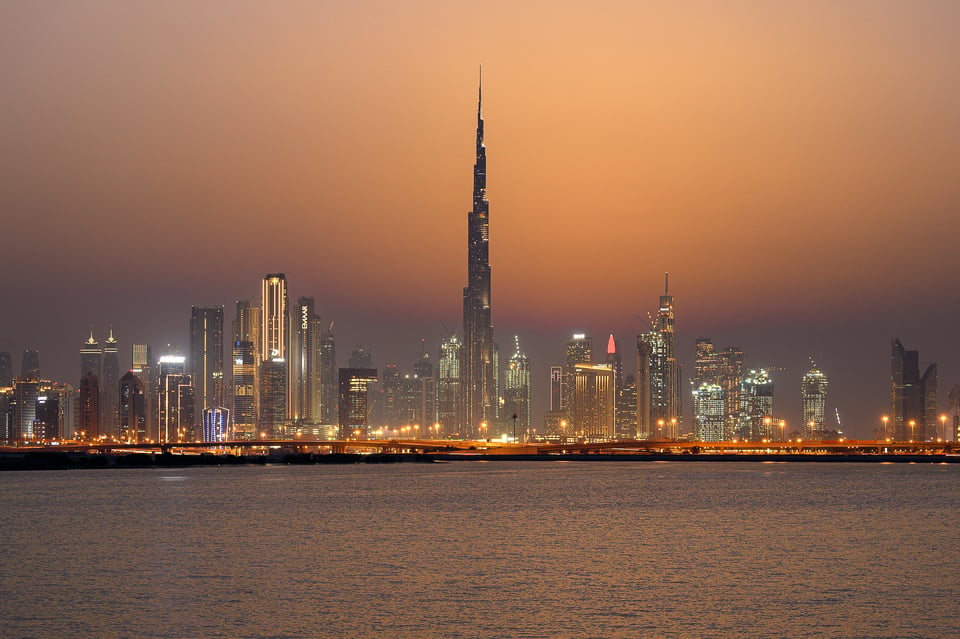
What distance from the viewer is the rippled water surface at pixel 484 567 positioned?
4041 cm

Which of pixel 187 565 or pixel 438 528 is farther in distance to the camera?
pixel 438 528

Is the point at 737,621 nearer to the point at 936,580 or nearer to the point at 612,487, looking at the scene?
the point at 936,580

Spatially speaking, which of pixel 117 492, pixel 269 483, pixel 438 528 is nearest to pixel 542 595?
pixel 438 528

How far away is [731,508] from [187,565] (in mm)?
48517

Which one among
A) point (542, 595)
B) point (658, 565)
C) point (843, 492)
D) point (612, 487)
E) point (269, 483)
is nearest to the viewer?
point (542, 595)

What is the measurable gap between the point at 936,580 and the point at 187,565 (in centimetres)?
3118

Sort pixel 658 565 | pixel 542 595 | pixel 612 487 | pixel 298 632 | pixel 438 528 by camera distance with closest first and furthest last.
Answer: pixel 298 632 → pixel 542 595 → pixel 658 565 → pixel 438 528 → pixel 612 487

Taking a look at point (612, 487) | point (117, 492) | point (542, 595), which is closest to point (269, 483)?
point (117, 492)

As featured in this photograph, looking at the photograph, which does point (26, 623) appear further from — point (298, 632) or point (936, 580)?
point (936, 580)

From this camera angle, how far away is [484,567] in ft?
181

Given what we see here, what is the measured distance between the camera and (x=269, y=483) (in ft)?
473

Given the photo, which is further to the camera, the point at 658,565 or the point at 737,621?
the point at 658,565

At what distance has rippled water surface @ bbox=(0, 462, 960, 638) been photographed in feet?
133

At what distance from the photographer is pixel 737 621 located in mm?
40469
